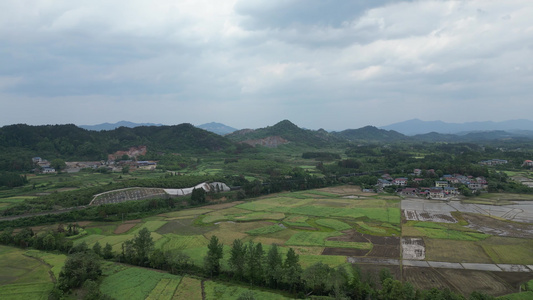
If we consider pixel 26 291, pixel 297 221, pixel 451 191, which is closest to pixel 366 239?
pixel 297 221


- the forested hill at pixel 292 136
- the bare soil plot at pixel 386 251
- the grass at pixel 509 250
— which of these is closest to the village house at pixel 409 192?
the grass at pixel 509 250

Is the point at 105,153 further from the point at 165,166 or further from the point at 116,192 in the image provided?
the point at 116,192

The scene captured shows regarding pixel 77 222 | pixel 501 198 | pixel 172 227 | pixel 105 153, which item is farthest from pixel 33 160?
pixel 501 198

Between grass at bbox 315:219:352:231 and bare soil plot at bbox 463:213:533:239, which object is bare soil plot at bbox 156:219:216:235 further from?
bare soil plot at bbox 463:213:533:239

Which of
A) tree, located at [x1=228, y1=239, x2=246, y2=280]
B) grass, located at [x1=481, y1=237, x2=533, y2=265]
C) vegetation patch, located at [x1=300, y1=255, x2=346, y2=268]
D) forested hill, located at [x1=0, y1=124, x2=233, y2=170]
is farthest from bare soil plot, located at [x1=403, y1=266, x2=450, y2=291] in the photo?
forested hill, located at [x1=0, y1=124, x2=233, y2=170]

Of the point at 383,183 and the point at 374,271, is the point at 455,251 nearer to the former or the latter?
the point at 374,271
